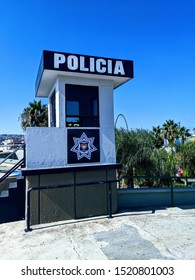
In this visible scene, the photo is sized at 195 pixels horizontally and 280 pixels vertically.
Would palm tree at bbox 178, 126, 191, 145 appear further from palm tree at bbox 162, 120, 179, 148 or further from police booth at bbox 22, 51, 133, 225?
police booth at bbox 22, 51, 133, 225

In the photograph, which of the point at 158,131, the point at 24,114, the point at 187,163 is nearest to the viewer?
the point at 187,163

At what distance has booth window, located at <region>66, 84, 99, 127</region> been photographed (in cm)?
653

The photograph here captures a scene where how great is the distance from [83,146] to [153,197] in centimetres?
311

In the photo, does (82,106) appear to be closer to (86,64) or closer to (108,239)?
(86,64)

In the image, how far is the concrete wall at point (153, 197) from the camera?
285 inches

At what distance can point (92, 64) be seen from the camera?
625 cm

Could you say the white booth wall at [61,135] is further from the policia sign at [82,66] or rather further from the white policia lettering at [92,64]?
the white policia lettering at [92,64]

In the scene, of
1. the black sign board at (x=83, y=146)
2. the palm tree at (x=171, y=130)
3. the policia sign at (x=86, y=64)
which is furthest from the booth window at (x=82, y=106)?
the palm tree at (x=171, y=130)

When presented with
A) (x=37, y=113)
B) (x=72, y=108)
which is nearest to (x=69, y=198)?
(x=72, y=108)

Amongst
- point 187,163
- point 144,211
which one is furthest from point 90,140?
point 187,163

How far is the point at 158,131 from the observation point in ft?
151

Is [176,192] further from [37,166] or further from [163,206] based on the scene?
[37,166]

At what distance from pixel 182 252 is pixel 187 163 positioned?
1684 cm
